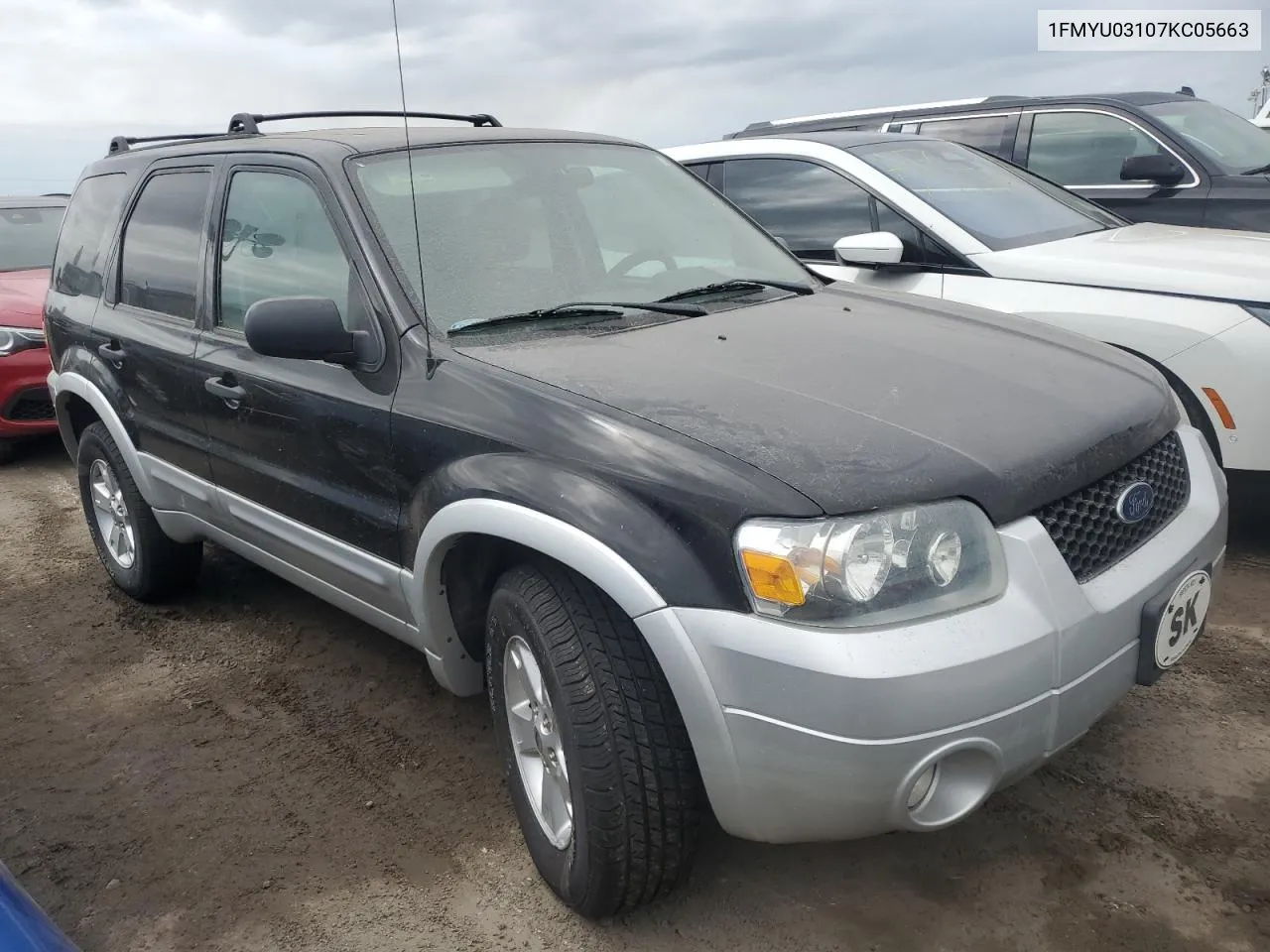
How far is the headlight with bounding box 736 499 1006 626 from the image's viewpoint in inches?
75.9

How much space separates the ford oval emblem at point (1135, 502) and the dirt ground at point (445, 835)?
2.56 ft

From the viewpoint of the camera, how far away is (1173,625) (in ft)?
7.48

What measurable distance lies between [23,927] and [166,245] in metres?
2.55

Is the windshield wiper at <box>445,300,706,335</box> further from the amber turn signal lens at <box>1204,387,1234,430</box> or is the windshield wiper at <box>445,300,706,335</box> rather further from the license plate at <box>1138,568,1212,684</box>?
the amber turn signal lens at <box>1204,387,1234,430</box>

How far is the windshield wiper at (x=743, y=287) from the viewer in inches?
120

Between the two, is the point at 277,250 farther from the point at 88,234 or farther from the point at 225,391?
the point at 88,234

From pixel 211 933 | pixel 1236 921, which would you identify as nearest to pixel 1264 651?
pixel 1236 921

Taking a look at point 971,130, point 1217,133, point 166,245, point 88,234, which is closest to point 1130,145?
point 1217,133

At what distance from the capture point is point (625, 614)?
2174 mm

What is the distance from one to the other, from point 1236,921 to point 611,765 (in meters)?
1.31

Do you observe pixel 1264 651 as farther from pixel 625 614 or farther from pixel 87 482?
pixel 87 482

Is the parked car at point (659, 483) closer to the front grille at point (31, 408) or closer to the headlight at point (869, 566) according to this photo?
the headlight at point (869, 566)

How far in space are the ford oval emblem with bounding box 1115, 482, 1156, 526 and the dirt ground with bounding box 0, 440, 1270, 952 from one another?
780 mm

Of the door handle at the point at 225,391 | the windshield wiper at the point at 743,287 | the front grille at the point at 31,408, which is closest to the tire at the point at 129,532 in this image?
the door handle at the point at 225,391
